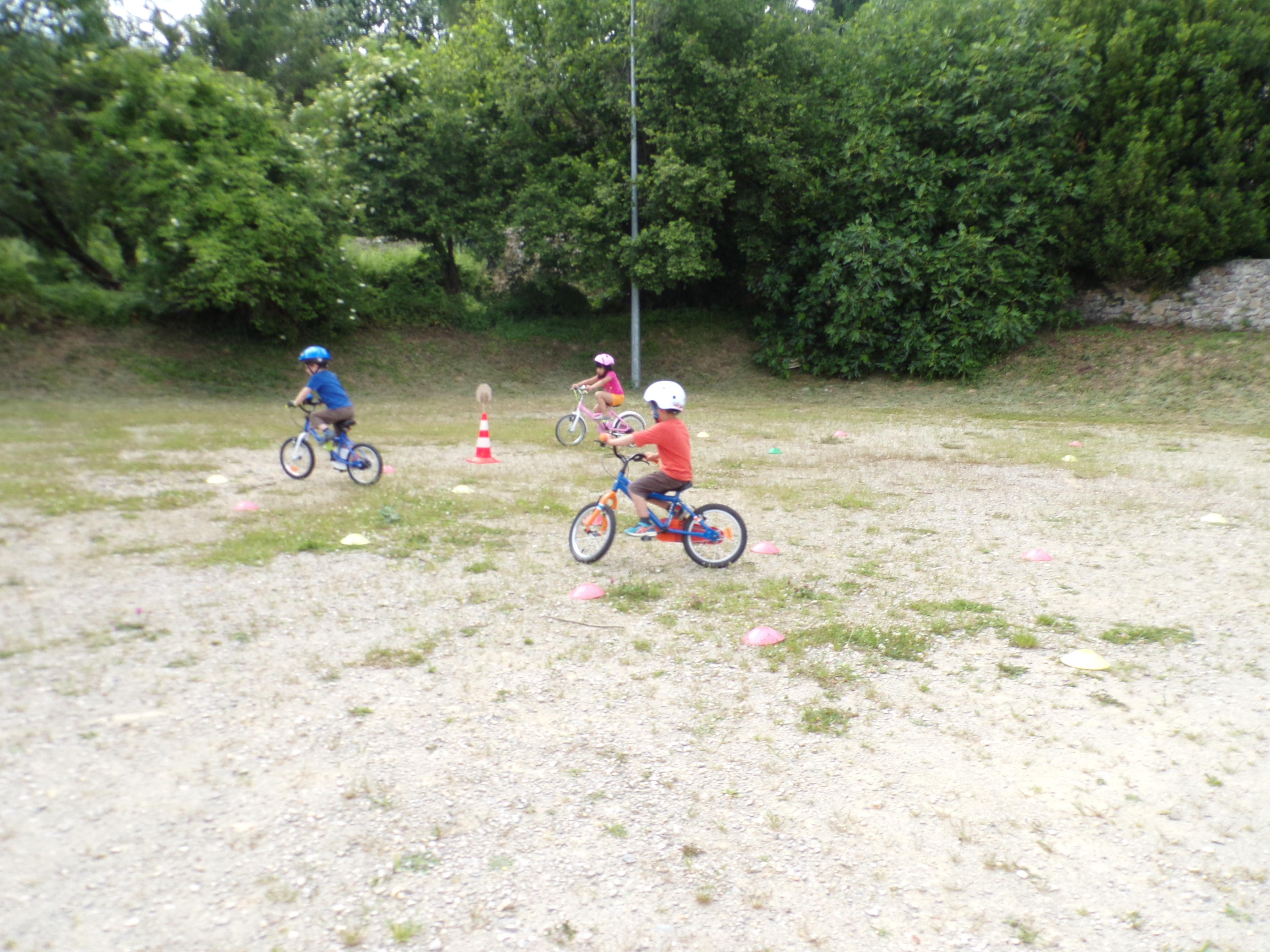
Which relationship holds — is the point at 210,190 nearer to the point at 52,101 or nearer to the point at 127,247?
the point at 52,101

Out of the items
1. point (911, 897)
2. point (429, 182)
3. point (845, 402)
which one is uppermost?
point (429, 182)

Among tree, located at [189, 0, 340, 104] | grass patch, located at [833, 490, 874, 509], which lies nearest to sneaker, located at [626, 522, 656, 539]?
grass patch, located at [833, 490, 874, 509]

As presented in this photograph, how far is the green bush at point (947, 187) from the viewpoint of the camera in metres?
21.2

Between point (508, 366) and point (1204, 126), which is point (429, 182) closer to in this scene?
point (508, 366)

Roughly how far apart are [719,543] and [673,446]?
35.0 inches

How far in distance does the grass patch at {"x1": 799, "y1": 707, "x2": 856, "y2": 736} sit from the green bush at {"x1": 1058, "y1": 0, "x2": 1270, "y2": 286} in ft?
67.7

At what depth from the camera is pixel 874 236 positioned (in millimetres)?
21656

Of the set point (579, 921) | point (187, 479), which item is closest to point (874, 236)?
point (187, 479)

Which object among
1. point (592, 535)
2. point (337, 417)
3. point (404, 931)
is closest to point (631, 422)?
point (337, 417)

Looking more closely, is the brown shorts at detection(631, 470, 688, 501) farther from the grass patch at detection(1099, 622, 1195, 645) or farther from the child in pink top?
the child in pink top

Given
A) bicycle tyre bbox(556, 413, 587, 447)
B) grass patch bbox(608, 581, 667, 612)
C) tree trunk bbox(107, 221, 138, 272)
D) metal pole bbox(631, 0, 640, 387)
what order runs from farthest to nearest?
tree trunk bbox(107, 221, 138, 272) < metal pole bbox(631, 0, 640, 387) < bicycle tyre bbox(556, 413, 587, 447) < grass patch bbox(608, 581, 667, 612)

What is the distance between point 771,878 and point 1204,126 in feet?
78.3

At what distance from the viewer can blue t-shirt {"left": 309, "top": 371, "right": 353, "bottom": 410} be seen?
952 centimetres

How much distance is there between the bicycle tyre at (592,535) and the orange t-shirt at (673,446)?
2.00 ft
